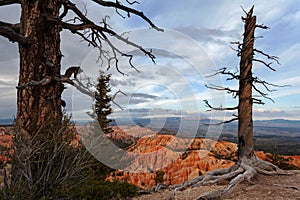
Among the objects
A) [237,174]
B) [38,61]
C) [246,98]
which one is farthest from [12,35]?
[246,98]

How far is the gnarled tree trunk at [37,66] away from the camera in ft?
14.6

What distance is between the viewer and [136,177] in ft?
34.7

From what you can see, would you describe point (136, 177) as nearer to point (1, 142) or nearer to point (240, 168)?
point (240, 168)

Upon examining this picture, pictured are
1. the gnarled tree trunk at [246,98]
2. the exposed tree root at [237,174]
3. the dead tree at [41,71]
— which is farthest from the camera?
the gnarled tree trunk at [246,98]

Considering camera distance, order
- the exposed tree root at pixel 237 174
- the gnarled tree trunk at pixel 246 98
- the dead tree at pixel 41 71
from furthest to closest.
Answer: the gnarled tree trunk at pixel 246 98
the exposed tree root at pixel 237 174
the dead tree at pixel 41 71

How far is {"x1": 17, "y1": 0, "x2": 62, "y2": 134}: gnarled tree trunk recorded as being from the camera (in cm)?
445

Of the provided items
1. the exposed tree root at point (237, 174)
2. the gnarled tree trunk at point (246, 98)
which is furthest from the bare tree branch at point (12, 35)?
the gnarled tree trunk at point (246, 98)

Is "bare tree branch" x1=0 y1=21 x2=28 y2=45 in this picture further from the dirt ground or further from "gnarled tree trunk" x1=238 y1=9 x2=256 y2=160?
"gnarled tree trunk" x1=238 y1=9 x2=256 y2=160

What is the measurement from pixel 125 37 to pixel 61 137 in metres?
2.96

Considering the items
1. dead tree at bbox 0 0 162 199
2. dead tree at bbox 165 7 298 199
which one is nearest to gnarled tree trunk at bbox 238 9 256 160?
dead tree at bbox 165 7 298 199

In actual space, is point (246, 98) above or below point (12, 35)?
below

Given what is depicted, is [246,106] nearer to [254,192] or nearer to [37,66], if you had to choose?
[254,192]

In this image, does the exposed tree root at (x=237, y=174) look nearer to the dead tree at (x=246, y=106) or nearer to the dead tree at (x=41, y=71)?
the dead tree at (x=246, y=106)

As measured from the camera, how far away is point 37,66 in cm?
456
